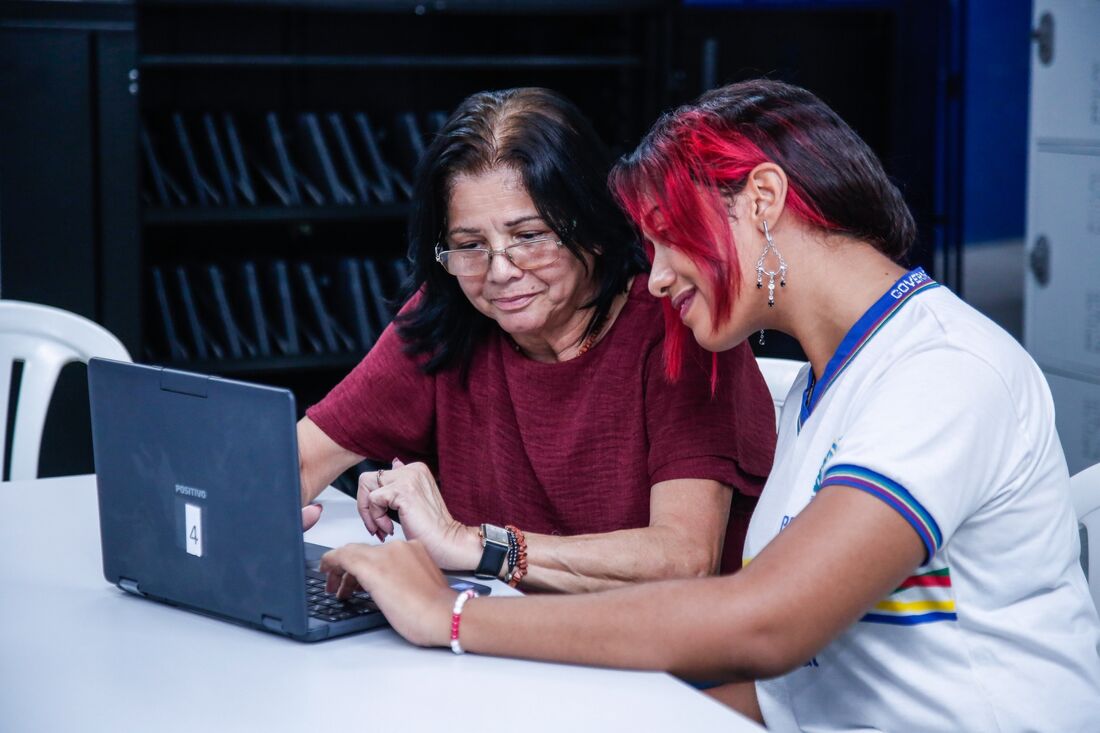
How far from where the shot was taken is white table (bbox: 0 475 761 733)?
108cm

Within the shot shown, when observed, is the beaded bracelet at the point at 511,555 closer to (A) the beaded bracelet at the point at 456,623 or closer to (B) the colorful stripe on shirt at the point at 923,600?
(A) the beaded bracelet at the point at 456,623

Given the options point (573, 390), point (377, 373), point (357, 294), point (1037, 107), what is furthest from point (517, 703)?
point (1037, 107)

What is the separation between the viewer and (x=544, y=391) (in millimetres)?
1792

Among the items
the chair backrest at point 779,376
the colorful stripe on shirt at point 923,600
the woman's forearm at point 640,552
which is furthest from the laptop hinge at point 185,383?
A: the chair backrest at point 779,376

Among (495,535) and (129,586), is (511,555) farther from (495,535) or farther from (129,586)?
(129,586)

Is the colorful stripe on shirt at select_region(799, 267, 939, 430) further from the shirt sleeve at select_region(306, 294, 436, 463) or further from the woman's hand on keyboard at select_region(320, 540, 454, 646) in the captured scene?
the shirt sleeve at select_region(306, 294, 436, 463)

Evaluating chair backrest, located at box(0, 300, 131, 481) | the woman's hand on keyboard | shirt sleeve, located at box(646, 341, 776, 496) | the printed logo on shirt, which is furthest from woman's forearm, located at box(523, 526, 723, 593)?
chair backrest, located at box(0, 300, 131, 481)

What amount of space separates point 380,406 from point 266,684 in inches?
30.2

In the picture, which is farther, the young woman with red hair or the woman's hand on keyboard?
the woman's hand on keyboard

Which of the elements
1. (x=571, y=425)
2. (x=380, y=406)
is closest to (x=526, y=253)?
(x=571, y=425)

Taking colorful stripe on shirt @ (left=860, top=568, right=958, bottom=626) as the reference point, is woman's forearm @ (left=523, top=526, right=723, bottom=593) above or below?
below

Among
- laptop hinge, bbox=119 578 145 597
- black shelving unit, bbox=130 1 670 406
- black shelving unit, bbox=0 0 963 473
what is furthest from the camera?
black shelving unit, bbox=130 1 670 406

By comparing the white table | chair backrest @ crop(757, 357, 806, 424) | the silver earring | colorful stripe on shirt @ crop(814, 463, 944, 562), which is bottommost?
the white table

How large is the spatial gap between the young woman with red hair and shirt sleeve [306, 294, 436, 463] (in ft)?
1.85
